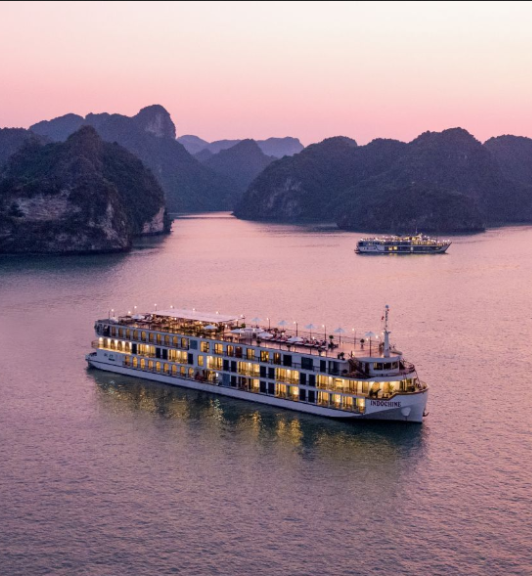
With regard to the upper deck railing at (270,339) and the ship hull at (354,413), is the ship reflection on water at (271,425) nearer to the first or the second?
the ship hull at (354,413)

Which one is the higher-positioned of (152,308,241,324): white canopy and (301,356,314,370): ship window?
(152,308,241,324): white canopy

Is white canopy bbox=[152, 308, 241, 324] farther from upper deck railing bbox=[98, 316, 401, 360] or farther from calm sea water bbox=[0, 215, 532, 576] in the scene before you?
calm sea water bbox=[0, 215, 532, 576]

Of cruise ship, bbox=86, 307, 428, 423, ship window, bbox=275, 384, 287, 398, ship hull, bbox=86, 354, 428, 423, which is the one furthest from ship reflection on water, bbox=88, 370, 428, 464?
ship window, bbox=275, 384, 287, 398

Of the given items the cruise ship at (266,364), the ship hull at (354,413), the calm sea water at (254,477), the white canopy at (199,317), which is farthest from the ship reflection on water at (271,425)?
the white canopy at (199,317)

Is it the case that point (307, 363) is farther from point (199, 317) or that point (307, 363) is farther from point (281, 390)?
point (199, 317)

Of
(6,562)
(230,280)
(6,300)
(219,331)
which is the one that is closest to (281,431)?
(219,331)

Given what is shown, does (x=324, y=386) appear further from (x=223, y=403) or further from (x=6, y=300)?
(x=6, y=300)

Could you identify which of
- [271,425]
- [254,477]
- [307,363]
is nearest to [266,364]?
[307,363]

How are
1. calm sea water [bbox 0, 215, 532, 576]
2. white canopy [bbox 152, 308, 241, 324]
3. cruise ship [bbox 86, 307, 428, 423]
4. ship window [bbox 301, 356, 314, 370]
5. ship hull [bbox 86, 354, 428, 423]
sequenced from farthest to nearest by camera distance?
white canopy [bbox 152, 308, 241, 324] < ship window [bbox 301, 356, 314, 370] < cruise ship [bbox 86, 307, 428, 423] < ship hull [bbox 86, 354, 428, 423] < calm sea water [bbox 0, 215, 532, 576]

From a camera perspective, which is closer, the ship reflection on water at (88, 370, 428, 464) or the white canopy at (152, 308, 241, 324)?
the ship reflection on water at (88, 370, 428, 464)
